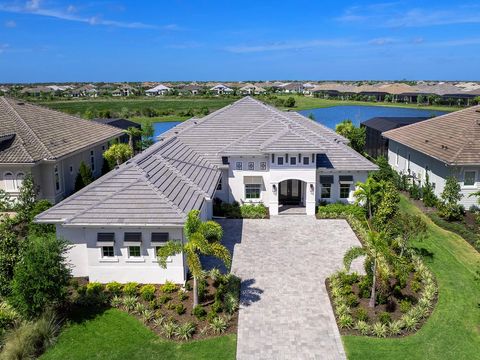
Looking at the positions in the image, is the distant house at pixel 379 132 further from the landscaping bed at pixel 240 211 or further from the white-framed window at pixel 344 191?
the landscaping bed at pixel 240 211

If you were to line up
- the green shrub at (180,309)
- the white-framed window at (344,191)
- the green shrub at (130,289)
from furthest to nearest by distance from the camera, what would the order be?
1. the white-framed window at (344,191)
2. the green shrub at (130,289)
3. the green shrub at (180,309)

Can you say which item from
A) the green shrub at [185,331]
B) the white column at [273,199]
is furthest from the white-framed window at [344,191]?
the green shrub at [185,331]

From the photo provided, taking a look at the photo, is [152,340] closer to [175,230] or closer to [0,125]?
[175,230]

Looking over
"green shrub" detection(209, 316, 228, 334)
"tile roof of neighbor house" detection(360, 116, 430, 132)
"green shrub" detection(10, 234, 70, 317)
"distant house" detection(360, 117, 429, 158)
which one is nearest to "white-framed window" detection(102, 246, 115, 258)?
"green shrub" detection(10, 234, 70, 317)

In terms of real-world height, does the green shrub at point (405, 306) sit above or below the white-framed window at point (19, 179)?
below

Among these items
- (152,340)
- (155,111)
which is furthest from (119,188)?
(155,111)

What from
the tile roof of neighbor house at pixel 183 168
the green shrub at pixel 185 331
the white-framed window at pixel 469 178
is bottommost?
the green shrub at pixel 185 331

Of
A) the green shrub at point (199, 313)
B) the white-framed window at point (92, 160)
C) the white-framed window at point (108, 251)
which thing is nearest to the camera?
the green shrub at point (199, 313)

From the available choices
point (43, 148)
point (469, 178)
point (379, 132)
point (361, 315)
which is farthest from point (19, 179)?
point (379, 132)
